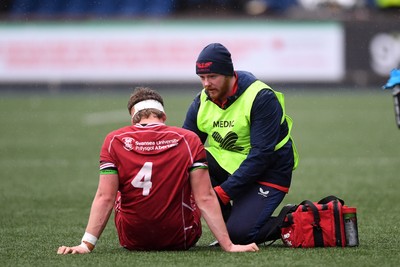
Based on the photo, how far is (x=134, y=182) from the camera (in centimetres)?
670

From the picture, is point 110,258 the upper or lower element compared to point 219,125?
lower

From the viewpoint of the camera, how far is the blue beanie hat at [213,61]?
7.02 meters

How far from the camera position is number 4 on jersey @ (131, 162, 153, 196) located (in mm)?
6691

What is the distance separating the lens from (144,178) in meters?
6.71

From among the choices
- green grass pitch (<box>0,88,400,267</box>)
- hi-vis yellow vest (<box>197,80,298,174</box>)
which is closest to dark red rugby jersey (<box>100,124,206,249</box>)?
green grass pitch (<box>0,88,400,267</box>)

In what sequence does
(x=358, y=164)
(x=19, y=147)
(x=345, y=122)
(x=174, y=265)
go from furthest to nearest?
(x=345, y=122)
(x=19, y=147)
(x=358, y=164)
(x=174, y=265)

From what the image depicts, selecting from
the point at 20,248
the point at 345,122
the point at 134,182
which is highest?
the point at 134,182

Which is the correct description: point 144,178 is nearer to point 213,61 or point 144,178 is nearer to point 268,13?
point 213,61

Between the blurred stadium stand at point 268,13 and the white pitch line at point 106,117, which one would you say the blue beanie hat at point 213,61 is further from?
the blurred stadium stand at point 268,13

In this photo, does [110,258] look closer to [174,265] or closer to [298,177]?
[174,265]

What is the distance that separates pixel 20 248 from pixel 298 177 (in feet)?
18.7

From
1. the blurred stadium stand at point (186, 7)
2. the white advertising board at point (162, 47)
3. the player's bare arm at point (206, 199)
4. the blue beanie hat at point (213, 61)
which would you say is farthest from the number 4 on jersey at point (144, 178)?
the blurred stadium stand at point (186, 7)

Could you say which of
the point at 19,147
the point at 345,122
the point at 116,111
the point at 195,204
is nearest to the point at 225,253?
the point at 195,204

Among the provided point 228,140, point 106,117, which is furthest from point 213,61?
point 106,117
